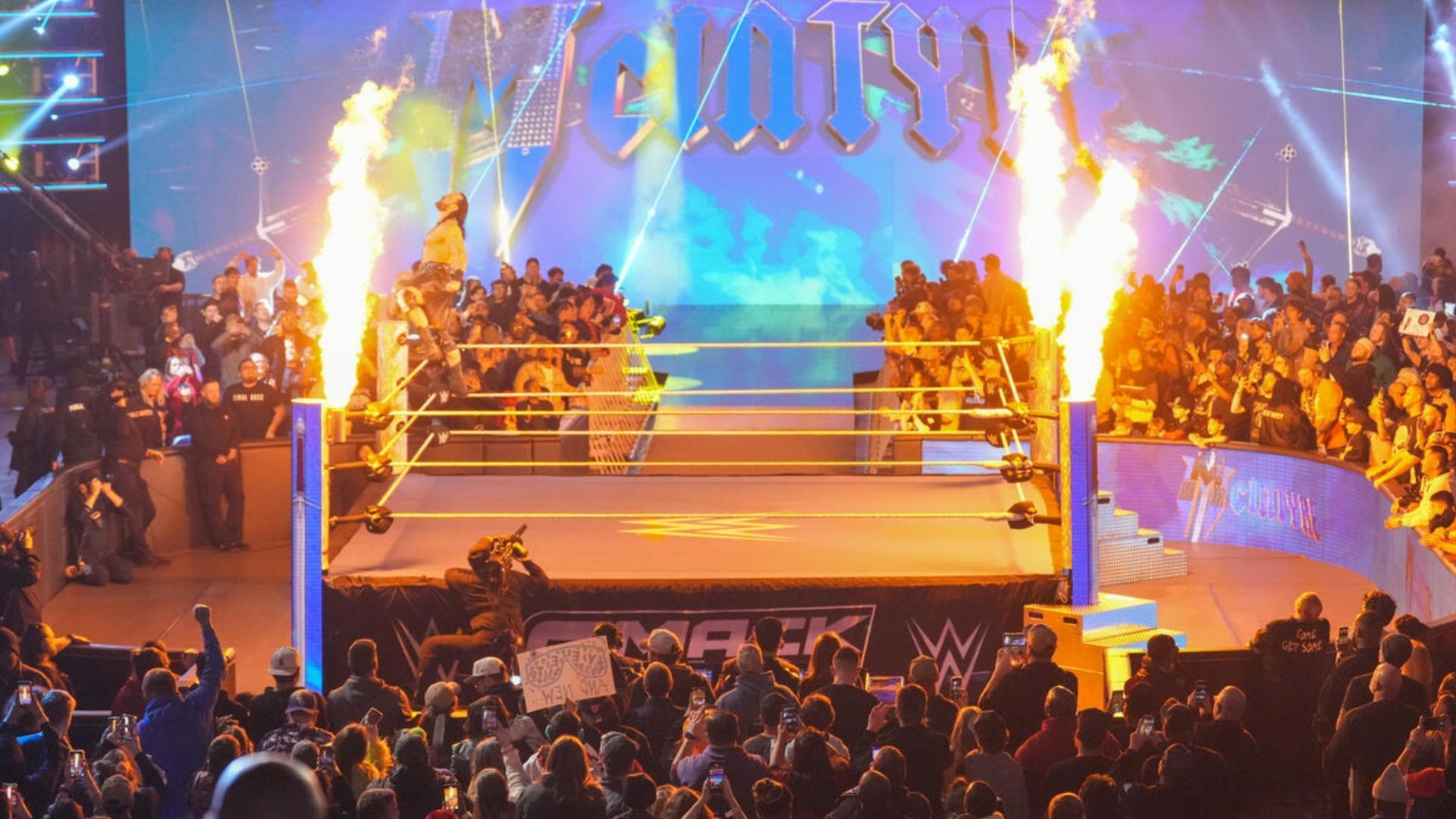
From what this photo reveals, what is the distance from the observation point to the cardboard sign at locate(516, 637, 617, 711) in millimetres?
5617

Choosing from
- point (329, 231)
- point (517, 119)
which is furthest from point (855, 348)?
point (329, 231)

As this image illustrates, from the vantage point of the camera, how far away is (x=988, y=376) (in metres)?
11.6

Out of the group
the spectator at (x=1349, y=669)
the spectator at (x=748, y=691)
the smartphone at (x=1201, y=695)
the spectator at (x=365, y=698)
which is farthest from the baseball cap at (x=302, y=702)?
the spectator at (x=1349, y=669)

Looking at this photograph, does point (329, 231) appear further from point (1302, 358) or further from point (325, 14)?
point (1302, 358)

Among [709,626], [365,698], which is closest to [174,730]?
[365,698]

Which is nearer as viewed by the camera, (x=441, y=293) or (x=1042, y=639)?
(x=1042, y=639)

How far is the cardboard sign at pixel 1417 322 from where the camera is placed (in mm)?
11352

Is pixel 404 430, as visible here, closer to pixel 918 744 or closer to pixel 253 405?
pixel 253 405

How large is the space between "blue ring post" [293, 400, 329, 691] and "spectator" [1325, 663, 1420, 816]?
13.5 ft

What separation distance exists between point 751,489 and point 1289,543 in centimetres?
411

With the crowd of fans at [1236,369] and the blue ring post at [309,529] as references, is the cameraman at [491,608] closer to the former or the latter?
the blue ring post at [309,529]

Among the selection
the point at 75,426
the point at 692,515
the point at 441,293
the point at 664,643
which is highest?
the point at 441,293

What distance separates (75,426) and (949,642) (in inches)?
234

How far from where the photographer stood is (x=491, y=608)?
270 inches
